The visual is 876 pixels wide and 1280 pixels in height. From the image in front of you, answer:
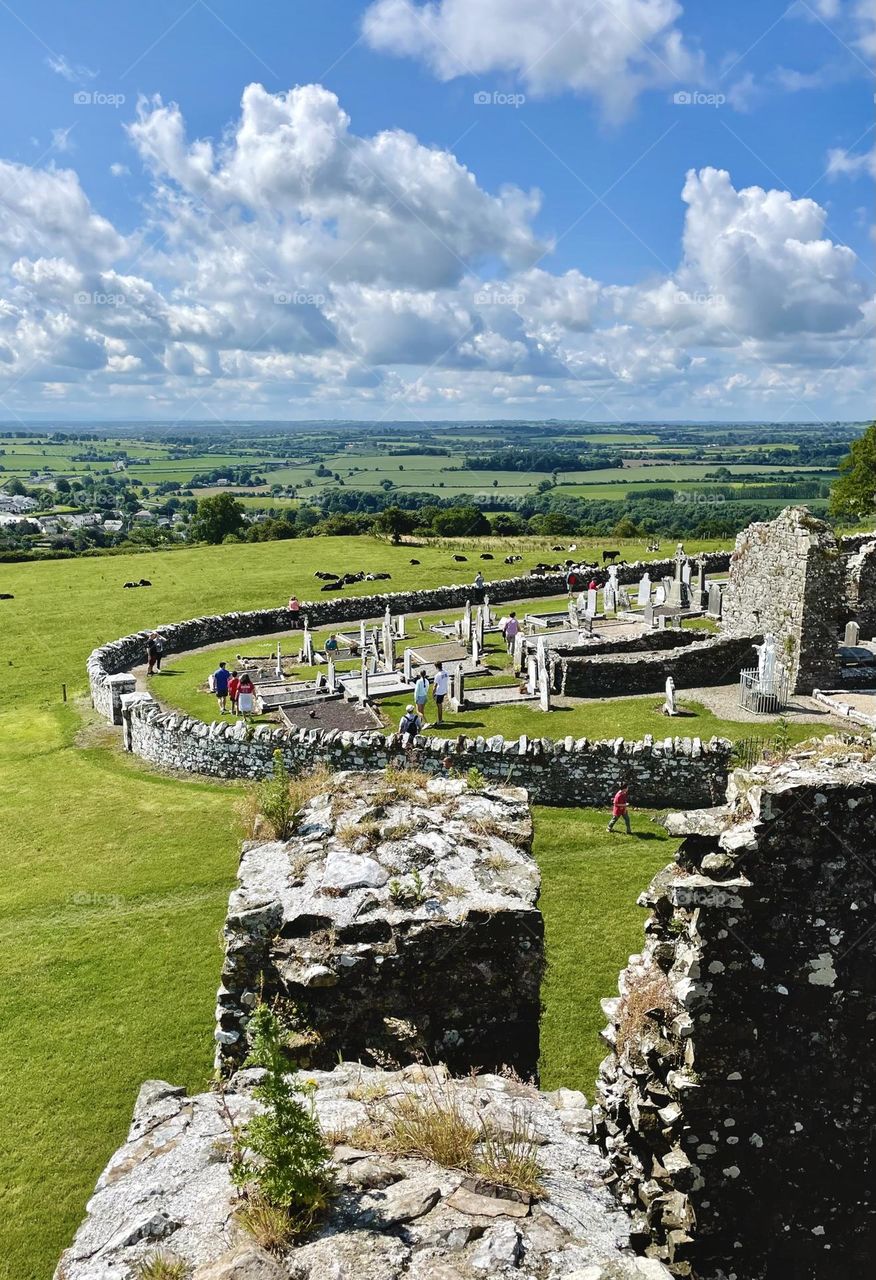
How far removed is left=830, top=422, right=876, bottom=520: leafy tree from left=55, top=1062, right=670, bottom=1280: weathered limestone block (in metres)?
63.2

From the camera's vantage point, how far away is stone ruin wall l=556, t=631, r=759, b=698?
25.1m

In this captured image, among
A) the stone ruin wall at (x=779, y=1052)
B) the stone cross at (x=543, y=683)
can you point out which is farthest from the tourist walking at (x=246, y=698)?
the stone ruin wall at (x=779, y=1052)

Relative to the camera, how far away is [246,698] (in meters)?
24.0

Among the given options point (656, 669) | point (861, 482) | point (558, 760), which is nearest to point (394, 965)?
point (558, 760)

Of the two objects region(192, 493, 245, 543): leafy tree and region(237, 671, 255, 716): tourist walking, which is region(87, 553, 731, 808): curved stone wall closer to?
region(237, 671, 255, 716): tourist walking

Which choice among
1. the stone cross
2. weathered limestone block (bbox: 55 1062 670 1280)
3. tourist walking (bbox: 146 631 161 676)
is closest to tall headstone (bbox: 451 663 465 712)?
the stone cross

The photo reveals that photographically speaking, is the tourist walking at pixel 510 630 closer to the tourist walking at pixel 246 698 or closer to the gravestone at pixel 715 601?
the gravestone at pixel 715 601

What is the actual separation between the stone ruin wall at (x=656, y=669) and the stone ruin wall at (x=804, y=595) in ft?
4.62

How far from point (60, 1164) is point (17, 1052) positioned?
2178mm

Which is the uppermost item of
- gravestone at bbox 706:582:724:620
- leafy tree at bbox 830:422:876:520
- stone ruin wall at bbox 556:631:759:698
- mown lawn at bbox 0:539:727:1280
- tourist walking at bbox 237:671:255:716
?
leafy tree at bbox 830:422:876:520

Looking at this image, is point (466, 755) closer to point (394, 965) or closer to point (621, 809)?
point (621, 809)

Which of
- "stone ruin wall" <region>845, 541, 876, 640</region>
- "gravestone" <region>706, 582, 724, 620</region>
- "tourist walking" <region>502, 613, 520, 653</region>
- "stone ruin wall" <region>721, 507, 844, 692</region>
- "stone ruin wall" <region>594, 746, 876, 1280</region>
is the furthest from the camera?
"gravestone" <region>706, 582, 724, 620</region>

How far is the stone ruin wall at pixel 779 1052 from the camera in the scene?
573 cm

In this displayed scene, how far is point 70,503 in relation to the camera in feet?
467
